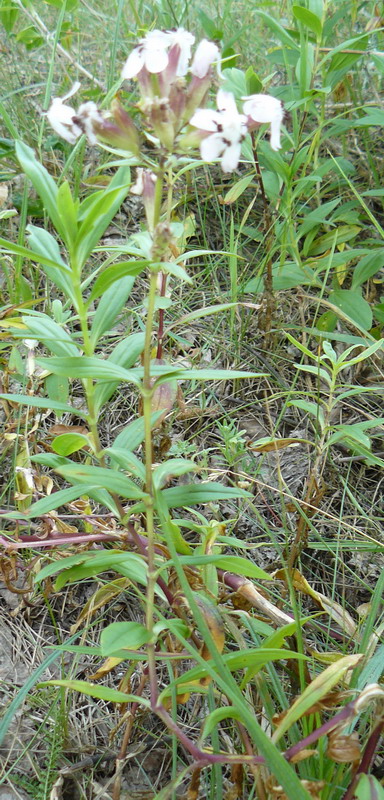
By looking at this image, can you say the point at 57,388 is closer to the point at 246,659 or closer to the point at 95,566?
the point at 95,566

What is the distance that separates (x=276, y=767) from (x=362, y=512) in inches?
32.4

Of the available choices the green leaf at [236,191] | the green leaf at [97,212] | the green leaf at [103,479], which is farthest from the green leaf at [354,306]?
the green leaf at [103,479]

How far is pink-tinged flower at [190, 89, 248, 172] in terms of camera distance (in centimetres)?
92

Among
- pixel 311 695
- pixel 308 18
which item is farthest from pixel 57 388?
pixel 308 18

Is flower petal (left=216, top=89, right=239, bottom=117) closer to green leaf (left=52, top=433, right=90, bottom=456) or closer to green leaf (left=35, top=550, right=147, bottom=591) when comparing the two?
green leaf (left=52, top=433, right=90, bottom=456)

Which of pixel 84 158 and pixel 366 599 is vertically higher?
pixel 84 158

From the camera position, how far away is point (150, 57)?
940 mm

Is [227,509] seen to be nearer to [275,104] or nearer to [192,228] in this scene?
[192,228]

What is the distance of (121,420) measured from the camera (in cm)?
202

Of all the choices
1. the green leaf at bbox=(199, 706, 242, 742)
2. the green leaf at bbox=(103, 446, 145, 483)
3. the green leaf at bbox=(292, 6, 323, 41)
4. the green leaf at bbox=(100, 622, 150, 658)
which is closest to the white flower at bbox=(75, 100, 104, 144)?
the green leaf at bbox=(103, 446, 145, 483)

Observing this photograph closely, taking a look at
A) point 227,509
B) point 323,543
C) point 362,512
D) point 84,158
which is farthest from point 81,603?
point 84,158

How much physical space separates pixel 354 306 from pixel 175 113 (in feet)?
4.17

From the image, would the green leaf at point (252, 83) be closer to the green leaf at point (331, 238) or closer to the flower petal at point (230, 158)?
the green leaf at point (331, 238)

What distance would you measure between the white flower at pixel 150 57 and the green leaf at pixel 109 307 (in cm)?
41
